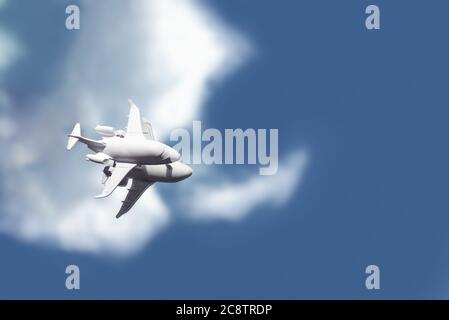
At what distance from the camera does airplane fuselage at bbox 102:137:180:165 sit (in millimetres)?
127938

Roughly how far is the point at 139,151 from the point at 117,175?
4894 mm

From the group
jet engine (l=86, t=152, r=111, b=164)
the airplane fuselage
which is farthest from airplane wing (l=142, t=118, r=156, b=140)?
jet engine (l=86, t=152, r=111, b=164)

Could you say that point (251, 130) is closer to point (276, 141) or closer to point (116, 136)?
point (276, 141)

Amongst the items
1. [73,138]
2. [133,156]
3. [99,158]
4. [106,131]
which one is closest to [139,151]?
[133,156]

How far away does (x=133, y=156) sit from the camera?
129375mm

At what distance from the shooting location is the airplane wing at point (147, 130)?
136125 mm

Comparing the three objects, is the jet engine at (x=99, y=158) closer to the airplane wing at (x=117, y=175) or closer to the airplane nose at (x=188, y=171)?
the airplane wing at (x=117, y=175)

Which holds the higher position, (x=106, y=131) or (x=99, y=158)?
(x=106, y=131)

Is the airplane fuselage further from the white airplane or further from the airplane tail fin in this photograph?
the airplane tail fin

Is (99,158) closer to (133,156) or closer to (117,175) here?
(117,175)

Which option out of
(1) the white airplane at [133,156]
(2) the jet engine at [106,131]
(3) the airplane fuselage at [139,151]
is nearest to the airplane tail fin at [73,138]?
(1) the white airplane at [133,156]

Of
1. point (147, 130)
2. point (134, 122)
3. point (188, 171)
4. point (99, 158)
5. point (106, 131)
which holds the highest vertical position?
point (134, 122)

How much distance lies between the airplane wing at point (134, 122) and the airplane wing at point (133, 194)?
6.77 metres
